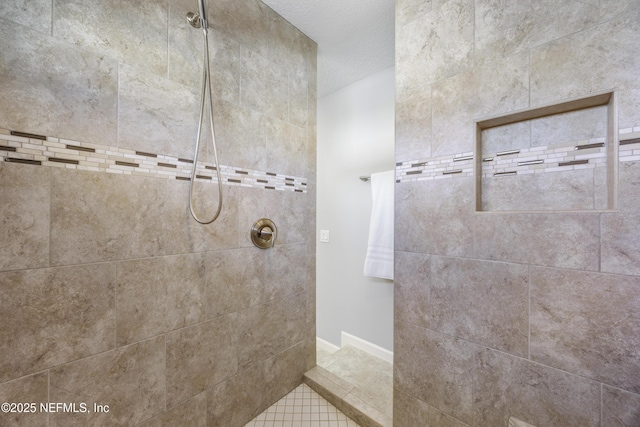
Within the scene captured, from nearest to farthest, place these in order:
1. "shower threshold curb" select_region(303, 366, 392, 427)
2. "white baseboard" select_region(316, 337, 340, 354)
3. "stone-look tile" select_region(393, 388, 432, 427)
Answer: "stone-look tile" select_region(393, 388, 432, 427)
"shower threshold curb" select_region(303, 366, 392, 427)
"white baseboard" select_region(316, 337, 340, 354)

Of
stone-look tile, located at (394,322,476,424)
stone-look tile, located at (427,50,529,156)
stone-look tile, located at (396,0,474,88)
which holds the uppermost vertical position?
stone-look tile, located at (396,0,474,88)

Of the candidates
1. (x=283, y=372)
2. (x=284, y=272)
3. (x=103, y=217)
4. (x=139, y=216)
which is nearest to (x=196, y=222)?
(x=139, y=216)

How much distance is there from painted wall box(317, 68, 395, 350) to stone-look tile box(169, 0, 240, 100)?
1.21 meters

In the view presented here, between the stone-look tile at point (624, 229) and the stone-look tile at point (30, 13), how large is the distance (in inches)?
76.3

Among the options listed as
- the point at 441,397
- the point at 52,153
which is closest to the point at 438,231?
the point at 441,397

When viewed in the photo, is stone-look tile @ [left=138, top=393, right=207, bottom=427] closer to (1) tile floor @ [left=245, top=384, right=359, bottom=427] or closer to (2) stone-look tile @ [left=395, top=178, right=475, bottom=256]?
(1) tile floor @ [left=245, top=384, right=359, bottom=427]

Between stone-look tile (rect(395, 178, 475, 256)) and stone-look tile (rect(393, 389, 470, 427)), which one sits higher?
stone-look tile (rect(395, 178, 475, 256))

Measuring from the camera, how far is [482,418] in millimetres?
1026

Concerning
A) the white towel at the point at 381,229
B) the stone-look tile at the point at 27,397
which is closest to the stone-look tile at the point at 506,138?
the white towel at the point at 381,229

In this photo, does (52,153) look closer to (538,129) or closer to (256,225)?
(256,225)

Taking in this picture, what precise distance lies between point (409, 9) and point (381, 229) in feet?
4.48

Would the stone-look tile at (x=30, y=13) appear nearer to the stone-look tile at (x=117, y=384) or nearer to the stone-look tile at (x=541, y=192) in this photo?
the stone-look tile at (x=117, y=384)

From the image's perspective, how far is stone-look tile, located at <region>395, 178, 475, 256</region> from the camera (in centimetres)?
108

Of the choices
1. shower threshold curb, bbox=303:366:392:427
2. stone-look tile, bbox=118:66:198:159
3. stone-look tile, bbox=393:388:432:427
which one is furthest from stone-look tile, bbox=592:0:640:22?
shower threshold curb, bbox=303:366:392:427
